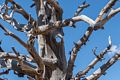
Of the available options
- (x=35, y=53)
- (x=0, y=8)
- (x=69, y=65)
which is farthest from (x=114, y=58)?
(x=0, y=8)

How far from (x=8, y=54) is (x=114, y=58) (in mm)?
1980

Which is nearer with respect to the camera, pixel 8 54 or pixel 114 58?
pixel 8 54

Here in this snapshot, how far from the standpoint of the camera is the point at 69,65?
5961 mm

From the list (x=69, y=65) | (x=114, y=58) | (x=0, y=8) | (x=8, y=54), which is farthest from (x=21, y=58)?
(x=114, y=58)

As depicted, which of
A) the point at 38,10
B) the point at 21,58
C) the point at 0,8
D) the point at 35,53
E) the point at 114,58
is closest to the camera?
the point at 35,53

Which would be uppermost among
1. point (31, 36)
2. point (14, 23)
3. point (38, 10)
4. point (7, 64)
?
point (38, 10)

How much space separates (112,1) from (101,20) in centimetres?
37

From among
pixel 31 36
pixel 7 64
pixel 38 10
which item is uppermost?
pixel 38 10

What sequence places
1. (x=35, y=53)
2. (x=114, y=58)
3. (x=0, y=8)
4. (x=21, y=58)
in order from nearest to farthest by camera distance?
(x=35, y=53) → (x=21, y=58) → (x=114, y=58) → (x=0, y=8)

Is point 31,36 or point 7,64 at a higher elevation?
point 31,36

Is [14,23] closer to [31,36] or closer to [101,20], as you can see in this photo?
[31,36]

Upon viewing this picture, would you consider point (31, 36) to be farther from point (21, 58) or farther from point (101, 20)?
point (101, 20)

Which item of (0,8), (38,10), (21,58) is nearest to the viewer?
(21,58)

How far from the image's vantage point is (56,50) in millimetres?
6391
